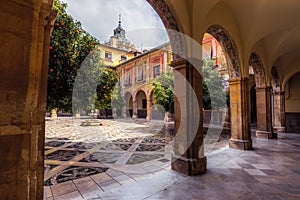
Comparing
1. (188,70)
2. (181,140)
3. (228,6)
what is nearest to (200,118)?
(181,140)

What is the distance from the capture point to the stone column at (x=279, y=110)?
9.17 meters

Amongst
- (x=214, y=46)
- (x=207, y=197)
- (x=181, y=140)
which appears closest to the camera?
(x=207, y=197)

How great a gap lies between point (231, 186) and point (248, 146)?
2.90 m

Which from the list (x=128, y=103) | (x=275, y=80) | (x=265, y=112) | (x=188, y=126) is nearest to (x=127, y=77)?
(x=128, y=103)

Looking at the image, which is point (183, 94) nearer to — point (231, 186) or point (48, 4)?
point (231, 186)

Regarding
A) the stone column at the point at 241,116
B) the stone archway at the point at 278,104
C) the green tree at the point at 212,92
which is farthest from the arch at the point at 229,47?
the stone archway at the point at 278,104

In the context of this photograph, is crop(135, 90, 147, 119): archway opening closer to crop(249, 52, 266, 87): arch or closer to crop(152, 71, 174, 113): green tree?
crop(152, 71, 174, 113): green tree

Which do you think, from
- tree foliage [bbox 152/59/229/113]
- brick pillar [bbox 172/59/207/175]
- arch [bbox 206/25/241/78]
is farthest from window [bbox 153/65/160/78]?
brick pillar [bbox 172/59/207/175]

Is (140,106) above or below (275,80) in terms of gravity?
below

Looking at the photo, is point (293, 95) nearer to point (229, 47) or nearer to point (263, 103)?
point (263, 103)

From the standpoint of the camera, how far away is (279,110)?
935 cm

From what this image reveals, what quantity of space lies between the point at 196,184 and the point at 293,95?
1194cm

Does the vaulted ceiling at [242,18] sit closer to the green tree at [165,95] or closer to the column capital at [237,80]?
the column capital at [237,80]

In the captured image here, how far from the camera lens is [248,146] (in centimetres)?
487
